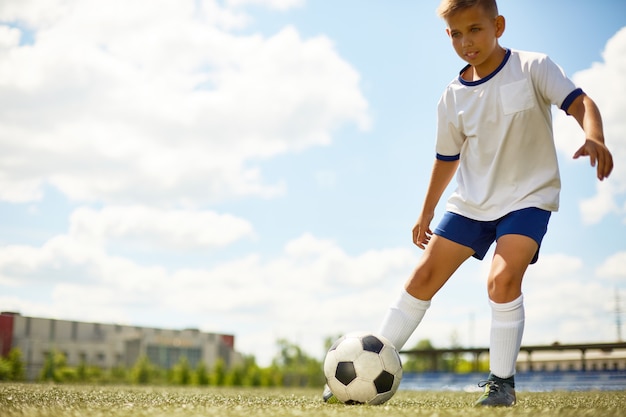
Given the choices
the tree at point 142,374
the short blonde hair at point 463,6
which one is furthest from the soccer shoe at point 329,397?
the tree at point 142,374

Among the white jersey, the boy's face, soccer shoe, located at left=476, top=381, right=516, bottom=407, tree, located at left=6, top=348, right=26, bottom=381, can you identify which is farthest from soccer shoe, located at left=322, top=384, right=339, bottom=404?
tree, located at left=6, top=348, right=26, bottom=381

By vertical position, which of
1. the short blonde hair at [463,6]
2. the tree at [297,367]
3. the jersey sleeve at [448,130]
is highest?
the short blonde hair at [463,6]

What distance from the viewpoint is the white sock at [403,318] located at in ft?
13.0

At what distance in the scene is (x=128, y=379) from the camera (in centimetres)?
3634

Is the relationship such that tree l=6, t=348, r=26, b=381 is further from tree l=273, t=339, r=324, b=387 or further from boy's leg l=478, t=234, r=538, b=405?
boy's leg l=478, t=234, r=538, b=405

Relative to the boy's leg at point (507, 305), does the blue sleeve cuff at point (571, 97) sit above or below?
above

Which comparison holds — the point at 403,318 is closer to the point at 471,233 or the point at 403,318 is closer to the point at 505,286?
the point at 471,233

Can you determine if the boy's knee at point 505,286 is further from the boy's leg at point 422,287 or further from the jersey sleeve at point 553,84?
the jersey sleeve at point 553,84

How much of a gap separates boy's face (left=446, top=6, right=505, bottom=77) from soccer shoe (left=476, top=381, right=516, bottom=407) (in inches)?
69.7

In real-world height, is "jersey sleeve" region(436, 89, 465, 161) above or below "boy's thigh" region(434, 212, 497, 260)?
above

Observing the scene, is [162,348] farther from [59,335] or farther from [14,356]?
[14,356]

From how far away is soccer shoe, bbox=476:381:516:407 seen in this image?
3.27 metres

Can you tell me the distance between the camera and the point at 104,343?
5100 centimetres

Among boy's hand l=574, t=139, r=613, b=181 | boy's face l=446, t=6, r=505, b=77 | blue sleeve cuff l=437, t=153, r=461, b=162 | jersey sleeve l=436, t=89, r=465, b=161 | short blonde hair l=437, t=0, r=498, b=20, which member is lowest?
boy's hand l=574, t=139, r=613, b=181
